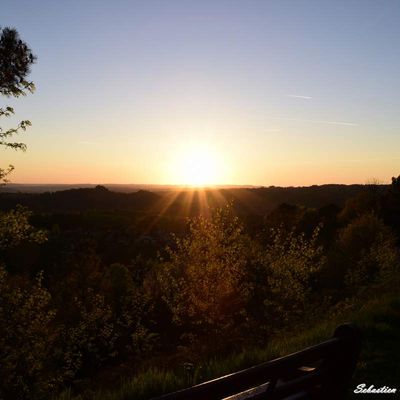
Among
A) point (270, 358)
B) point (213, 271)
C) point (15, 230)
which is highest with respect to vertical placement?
point (15, 230)

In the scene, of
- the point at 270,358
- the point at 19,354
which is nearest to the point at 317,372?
the point at 270,358

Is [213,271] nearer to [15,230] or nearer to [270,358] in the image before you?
[15,230]

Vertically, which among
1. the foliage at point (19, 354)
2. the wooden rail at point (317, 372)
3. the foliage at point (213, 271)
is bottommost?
the foliage at point (19, 354)

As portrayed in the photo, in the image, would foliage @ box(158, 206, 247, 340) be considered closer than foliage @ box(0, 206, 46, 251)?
No

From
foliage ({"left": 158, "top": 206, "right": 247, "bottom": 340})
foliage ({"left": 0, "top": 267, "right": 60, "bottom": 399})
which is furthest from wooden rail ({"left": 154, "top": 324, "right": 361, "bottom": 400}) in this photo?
foliage ({"left": 158, "top": 206, "right": 247, "bottom": 340})

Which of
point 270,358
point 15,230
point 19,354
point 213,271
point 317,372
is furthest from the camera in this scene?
point 213,271

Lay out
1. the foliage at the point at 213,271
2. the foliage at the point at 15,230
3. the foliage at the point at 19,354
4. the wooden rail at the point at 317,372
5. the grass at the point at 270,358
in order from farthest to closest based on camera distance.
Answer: the foliage at the point at 213,271
the foliage at the point at 19,354
the foliage at the point at 15,230
the grass at the point at 270,358
the wooden rail at the point at 317,372

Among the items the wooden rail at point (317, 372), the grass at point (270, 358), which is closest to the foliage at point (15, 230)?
the grass at point (270, 358)

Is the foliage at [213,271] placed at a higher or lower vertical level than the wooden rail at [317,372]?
lower

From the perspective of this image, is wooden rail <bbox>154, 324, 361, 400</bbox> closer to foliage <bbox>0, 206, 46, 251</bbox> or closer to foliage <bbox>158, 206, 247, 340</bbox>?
foliage <bbox>0, 206, 46, 251</bbox>

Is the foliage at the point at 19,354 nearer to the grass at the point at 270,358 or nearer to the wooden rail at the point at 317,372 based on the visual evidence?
the grass at the point at 270,358

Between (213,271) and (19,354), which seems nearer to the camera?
(19,354)

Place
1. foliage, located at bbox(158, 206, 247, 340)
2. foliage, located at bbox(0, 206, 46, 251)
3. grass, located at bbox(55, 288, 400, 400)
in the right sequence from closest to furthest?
grass, located at bbox(55, 288, 400, 400) < foliage, located at bbox(0, 206, 46, 251) < foliage, located at bbox(158, 206, 247, 340)

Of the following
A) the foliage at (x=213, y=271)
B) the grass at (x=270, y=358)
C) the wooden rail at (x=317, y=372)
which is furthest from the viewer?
the foliage at (x=213, y=271)
